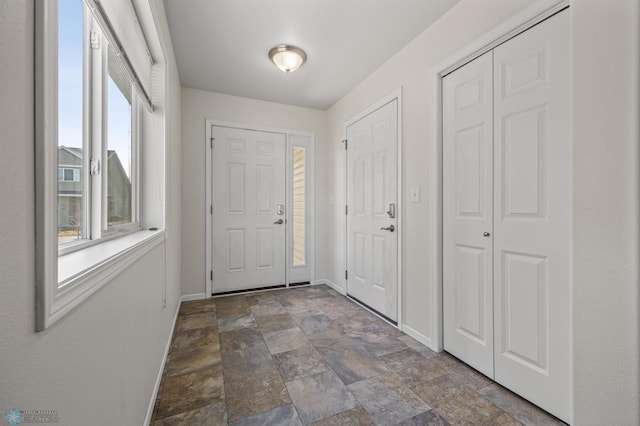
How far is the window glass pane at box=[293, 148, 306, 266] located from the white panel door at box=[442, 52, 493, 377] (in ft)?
6.84

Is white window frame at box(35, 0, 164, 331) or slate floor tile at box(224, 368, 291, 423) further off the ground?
white window frame at box(35, 0, 164, 331)

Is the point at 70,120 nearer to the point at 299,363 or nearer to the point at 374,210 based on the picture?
the point at 299,363

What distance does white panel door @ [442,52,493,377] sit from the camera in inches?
68.5

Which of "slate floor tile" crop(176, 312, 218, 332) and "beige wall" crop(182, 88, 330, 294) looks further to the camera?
"beige wall" crop(182, 88, 330, 294)

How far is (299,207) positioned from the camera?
3.79 m

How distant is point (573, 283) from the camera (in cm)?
118

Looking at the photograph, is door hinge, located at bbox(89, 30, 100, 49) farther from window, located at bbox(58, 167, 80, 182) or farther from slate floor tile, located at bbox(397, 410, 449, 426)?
slate floor tile, located at bbox(397, 410, 449, 426)

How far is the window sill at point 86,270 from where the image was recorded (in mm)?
567

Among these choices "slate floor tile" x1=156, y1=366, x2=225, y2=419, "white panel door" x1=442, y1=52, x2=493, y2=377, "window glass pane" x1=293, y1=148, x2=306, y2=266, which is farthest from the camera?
"window glass pane" x1=293, y1=148, x2=306, y2=266

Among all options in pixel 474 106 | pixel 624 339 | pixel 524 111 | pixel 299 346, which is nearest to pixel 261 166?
pixel 299 346

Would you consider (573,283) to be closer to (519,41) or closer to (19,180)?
(519,41)

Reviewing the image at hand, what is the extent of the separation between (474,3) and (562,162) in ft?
3.80

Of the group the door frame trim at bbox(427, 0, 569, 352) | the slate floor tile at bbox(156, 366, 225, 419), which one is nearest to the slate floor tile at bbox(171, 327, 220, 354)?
the slate floor tile at bbox(156, 366, 225, 419)

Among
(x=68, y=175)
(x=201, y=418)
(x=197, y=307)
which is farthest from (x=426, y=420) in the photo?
(x=197, y=307)
